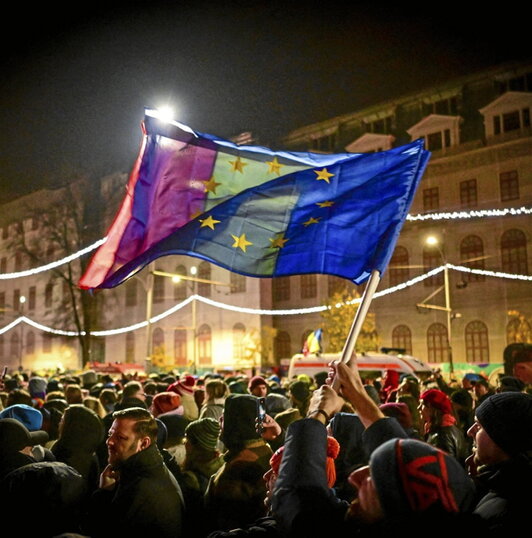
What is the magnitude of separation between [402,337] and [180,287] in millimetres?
19380

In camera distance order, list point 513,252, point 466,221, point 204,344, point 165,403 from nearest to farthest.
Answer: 1. point 165,403
2. point 513,252
3. point 466,221
4. point 204,344

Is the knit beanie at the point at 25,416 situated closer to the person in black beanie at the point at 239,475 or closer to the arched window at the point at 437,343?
the person in black beanie at the point at 239,475

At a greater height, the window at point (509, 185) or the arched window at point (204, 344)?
the window at point (509, 185)

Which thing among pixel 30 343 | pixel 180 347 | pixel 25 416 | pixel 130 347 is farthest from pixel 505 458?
pixel 30 343

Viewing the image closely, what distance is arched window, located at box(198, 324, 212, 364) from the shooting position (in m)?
46.2

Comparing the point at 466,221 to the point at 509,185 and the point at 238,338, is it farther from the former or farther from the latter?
the point at 238,338

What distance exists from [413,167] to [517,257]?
32626mm

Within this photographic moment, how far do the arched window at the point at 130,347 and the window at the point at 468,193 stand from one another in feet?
95.4

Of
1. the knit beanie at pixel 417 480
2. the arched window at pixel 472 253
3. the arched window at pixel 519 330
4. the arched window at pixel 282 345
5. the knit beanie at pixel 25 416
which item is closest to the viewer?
the knit beanie at pixel 417 480

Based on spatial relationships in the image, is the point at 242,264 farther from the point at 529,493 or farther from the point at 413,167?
the point at 529,493

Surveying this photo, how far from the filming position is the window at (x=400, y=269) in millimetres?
39344

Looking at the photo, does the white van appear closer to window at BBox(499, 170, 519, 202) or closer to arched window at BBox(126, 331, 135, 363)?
window at BBox(499, 170, 519, 202)

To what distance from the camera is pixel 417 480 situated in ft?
6.40

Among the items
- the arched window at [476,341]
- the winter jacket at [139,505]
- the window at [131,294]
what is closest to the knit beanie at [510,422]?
the winter jacket at [139,505]
